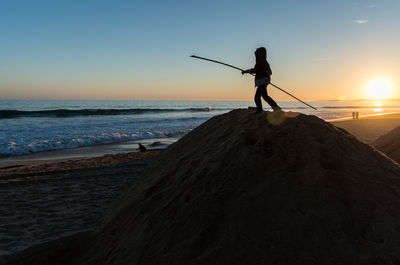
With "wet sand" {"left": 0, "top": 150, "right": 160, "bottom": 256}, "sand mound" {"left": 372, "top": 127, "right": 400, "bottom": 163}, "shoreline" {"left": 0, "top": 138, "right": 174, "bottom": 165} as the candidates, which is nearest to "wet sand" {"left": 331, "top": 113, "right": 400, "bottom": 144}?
"sand mound" {"left": 372, "top": 127, "right": 400, "bottom": 163}

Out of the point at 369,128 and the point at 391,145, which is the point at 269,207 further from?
the point at 369,128

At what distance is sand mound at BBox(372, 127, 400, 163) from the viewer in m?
8.12

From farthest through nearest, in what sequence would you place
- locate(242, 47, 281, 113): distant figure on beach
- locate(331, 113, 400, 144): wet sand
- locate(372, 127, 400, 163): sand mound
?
locate(331, 113, 400, 144): wet sand < locate(372, 127, 400, 163): sand mound < locate(242, 47, 281, 113): distant figure on beach

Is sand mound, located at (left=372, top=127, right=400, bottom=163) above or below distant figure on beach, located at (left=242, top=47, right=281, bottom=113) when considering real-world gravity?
below

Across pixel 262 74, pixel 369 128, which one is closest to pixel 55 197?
pixel 262 74

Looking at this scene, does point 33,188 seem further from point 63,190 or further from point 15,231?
point 15,231

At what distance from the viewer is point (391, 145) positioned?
28.8ft

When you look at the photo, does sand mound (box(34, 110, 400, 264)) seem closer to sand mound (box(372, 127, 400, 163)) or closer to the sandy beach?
the sandy beach

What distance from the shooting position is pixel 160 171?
5164 millimetres

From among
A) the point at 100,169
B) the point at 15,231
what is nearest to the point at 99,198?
the point at 15,231

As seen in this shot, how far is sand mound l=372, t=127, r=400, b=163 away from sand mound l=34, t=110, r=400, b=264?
4.73 m

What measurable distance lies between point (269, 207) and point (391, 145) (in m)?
7.63

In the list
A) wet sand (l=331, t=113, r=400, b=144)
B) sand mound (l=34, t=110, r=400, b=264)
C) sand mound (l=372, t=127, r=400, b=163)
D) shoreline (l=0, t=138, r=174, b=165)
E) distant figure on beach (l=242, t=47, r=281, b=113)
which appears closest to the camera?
sand mound (l=34, t=110, r=400, b=264)

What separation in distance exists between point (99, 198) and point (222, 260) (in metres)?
5.11
